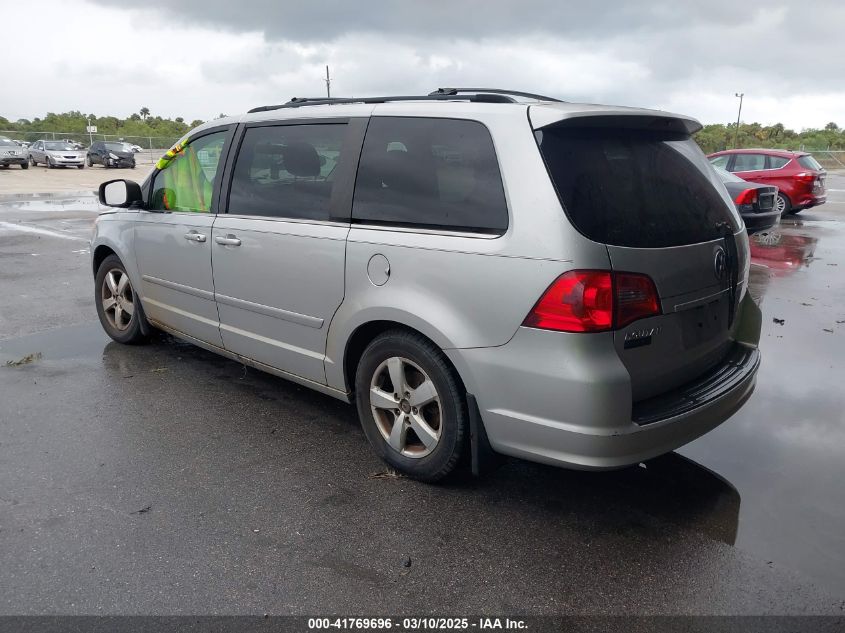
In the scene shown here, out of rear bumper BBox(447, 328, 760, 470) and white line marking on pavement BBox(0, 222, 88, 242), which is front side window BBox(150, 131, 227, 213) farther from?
white line marking on pavement BBox(0, 222, 88, 242)

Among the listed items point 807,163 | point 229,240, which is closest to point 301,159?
point 229,240

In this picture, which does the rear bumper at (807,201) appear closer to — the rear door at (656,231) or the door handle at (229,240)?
the rear door at (656,231)

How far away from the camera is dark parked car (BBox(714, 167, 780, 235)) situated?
10461 millimetres

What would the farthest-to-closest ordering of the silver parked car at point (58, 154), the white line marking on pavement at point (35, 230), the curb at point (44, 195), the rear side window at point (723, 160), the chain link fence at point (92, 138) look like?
1. the chain link fence at point (92, 138)
2. the silver parked car at point (58, 154)
3. the curb at point (44, 195)
4. the rear side window at point (723, 160)
5. the white line marking on pavement at point (35, 230)

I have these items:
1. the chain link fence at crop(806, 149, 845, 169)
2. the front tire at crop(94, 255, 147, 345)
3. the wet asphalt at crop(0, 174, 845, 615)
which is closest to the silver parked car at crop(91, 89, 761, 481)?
the wet asphalt at crop(0, 174, 845, 615)

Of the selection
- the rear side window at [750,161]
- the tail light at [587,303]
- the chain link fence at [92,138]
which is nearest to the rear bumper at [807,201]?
the rear side window at [750,161]

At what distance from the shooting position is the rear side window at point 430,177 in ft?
10.2

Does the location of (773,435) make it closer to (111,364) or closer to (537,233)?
(537,233)

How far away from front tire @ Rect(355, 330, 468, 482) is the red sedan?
48.7 ft

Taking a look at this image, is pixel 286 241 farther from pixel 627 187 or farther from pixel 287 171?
pixel 627 187

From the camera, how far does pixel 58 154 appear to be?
3544 centimetres

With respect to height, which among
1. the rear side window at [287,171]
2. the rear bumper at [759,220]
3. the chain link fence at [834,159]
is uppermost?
the rear side window at [287,171]

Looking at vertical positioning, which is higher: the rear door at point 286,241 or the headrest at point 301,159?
the headrest at point 301,159

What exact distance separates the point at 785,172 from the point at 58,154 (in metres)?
33.0
